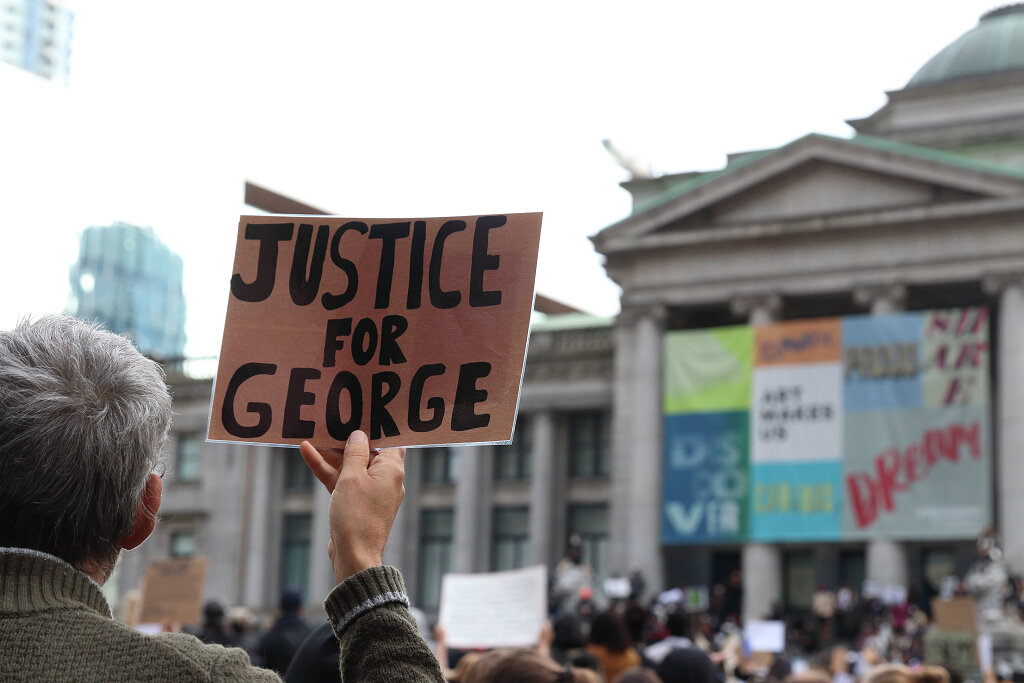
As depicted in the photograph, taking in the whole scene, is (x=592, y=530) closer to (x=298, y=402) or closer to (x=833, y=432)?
(x=833, y=432)

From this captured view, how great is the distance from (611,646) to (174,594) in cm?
893

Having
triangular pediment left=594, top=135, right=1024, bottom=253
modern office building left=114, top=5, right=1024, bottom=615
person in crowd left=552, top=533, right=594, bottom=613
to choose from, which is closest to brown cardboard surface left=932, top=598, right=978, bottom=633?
person in crowd left=552, top=533, right=594, bottom=613

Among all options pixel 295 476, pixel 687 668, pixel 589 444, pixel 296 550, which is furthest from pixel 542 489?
pixel 687 668

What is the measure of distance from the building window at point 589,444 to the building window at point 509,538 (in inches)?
98.6

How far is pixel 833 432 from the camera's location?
42531 millimetres

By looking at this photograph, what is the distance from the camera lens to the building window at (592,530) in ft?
173

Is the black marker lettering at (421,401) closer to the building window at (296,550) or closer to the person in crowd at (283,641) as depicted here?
the person in crowd at (283,641)

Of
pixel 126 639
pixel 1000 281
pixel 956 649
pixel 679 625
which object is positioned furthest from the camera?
pixel 1000 281

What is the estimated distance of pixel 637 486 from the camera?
4700 cm

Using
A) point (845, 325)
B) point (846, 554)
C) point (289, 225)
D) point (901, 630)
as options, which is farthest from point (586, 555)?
point (289, 225)

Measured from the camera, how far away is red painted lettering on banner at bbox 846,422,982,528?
134 ft

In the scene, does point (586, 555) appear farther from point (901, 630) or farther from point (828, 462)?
point (901, 630)

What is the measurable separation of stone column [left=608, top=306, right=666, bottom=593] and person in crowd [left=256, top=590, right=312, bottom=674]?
3641 cm

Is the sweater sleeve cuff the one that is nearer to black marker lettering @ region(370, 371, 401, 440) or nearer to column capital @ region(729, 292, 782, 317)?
black marker lettering @ region(370, 371, 401, 440)
